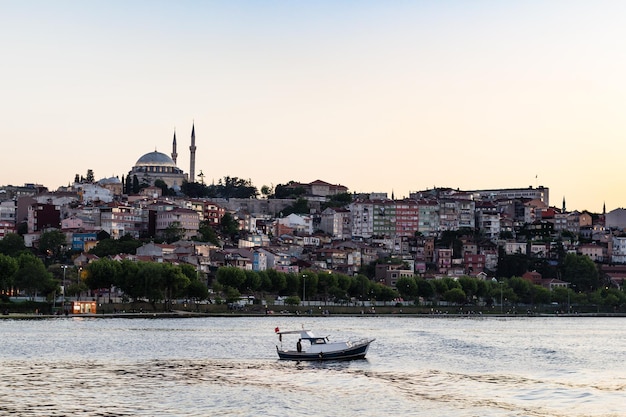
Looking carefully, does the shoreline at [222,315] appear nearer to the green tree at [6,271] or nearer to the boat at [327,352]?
the green tree at [6,271]

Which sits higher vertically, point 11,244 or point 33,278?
point 11,244

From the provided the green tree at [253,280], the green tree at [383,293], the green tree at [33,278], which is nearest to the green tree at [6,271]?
the green tree at [33,278]

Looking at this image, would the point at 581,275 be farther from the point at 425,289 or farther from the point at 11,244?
the point at 11,244

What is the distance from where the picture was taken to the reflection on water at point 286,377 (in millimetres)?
34094

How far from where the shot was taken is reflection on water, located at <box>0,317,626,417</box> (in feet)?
112

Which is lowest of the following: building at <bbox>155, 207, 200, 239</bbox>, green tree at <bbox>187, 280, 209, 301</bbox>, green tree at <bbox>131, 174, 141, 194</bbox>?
green tree at <bbox>187, 280, 209, 301</bbox>

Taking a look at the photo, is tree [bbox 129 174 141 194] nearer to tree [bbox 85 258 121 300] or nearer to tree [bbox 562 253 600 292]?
tree [bbox 562 253 600 292]

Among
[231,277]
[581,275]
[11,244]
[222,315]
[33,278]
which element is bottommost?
[222,315]

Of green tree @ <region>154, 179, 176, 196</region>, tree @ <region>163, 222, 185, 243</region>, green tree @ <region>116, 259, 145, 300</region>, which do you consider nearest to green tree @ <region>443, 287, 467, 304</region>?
tree @ <region>163, 222, 185, 243</region>

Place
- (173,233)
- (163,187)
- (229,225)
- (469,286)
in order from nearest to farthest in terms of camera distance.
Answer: (469,286), (173,233), (229,225), (163,187)

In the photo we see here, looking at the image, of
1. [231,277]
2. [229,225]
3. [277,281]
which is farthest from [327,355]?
[229,225]

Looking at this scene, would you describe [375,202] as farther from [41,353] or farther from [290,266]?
[41,353]

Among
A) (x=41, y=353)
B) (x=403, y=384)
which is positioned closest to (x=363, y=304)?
(x=41, y=353)

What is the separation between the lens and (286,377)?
139 ft
